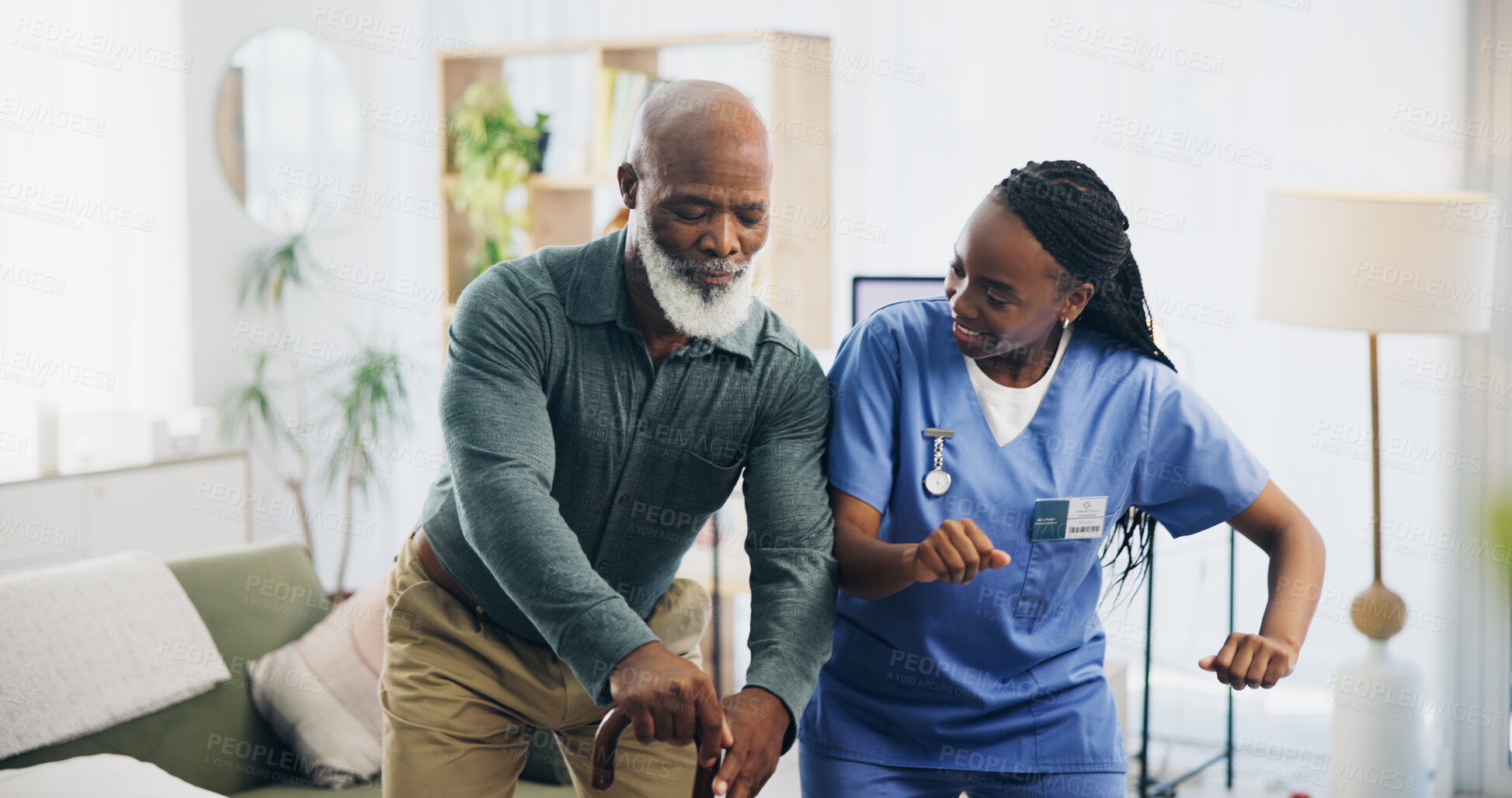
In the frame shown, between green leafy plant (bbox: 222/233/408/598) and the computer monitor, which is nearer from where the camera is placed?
the computer monitor

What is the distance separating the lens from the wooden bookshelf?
3.50 meters

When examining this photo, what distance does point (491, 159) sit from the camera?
13.0 ft

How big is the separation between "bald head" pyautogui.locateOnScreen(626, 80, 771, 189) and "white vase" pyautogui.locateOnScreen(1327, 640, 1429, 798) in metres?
2.20

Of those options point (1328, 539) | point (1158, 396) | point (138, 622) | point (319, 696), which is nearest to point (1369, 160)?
point (1328, 539)

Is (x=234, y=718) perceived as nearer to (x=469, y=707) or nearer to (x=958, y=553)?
(x=469, y=707)

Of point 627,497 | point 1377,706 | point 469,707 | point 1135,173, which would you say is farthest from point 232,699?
point 1135,173

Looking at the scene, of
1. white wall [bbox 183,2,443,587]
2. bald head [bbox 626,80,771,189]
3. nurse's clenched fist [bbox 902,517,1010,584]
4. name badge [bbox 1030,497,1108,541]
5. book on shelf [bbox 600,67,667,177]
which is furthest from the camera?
white wall [bbox 183,2,443,587]

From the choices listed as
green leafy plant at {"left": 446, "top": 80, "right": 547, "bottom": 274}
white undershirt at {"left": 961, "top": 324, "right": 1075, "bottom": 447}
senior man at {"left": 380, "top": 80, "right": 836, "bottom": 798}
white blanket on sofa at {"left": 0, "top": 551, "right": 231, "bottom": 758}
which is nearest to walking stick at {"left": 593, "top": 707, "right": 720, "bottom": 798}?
senior man at {"left": 380, "top": 80, "right": 836, "bottom": 798}

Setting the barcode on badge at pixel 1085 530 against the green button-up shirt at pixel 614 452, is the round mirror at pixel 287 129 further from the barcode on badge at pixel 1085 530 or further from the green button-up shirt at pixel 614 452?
the barcode on badge at pixel 1085 530

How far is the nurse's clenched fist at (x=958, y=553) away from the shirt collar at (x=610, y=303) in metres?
0.36

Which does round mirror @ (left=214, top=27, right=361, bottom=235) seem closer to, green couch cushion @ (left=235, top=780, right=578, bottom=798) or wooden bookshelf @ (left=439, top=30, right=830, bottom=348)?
wooden bookshelf @ (left=439, top=30, right=830, bottom=348)

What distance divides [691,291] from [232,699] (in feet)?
4.90

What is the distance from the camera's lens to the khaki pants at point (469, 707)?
4.86ft

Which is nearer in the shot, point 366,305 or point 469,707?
point 469,707
